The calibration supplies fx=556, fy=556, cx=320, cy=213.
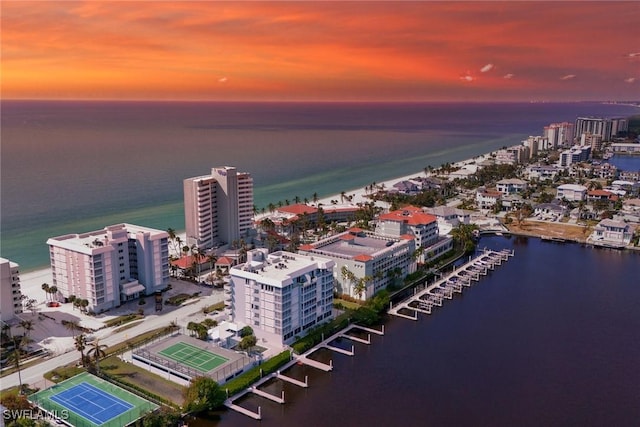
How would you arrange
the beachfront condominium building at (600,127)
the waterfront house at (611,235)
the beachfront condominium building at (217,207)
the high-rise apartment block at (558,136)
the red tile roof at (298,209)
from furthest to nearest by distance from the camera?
the beachfront condominium building at (600,127) → the high-rise apartment block at (558,136) → the red tile roof at (298,209) → the waterfront house at (611,235) → the beachfront condominium building at (217,207)

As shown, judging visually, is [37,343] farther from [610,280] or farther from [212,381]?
[610,280]

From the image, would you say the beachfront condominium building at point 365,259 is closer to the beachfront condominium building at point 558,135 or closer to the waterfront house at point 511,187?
the waterfront house at point 511,187

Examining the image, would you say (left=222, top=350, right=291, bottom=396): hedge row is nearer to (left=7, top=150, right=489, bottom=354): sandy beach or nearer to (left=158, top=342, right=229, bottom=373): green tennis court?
(left=158, top=342, right=229, bottom=373): green tennis court

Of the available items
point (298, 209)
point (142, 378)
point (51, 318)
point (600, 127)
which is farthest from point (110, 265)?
point (600, 127)

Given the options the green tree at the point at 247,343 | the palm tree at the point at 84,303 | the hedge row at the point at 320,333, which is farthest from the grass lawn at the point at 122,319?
the hedge row at the point at 320,333

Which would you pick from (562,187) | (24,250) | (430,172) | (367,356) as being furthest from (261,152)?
(367,356)

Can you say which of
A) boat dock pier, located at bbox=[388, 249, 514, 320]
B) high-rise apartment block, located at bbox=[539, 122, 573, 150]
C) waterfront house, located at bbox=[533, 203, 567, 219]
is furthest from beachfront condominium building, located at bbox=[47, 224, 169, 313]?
high-rise apartment block, located at bbox=[539, 122, 573, 150]

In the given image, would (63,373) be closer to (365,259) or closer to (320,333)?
(320,333)
